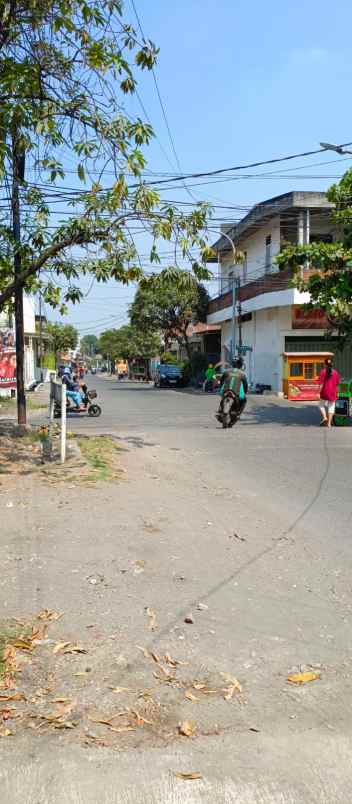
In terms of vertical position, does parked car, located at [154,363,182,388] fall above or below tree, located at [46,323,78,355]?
below

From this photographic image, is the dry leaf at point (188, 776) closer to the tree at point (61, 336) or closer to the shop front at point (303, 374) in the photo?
the shop front at point (303, 374)

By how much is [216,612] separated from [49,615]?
1142mm

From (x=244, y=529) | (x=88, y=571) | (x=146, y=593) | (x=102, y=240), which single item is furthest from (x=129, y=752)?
(x=102, y=240)

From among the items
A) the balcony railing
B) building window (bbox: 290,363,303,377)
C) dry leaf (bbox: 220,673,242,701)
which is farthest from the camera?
the balcony railing

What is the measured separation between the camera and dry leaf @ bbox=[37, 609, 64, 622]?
4539 millimetres

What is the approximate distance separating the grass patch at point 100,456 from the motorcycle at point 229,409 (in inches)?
122

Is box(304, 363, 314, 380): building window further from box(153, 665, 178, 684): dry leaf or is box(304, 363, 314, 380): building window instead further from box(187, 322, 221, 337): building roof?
box(153, 665, 178, 684): dry leaf

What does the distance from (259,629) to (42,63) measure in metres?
8.19

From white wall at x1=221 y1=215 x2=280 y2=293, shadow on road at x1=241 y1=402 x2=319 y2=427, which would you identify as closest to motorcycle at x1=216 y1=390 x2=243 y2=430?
shadow on road at x1=241 y1=402 x2=319 y2=427

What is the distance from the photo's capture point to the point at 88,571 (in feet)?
17.9

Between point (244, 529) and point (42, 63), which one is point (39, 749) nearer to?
point (244, 529)

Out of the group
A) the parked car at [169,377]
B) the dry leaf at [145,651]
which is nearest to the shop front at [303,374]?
the parked car at [169,377]

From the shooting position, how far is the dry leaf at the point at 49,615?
4.54 meters

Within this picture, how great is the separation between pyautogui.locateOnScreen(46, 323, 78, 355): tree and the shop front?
141ft
